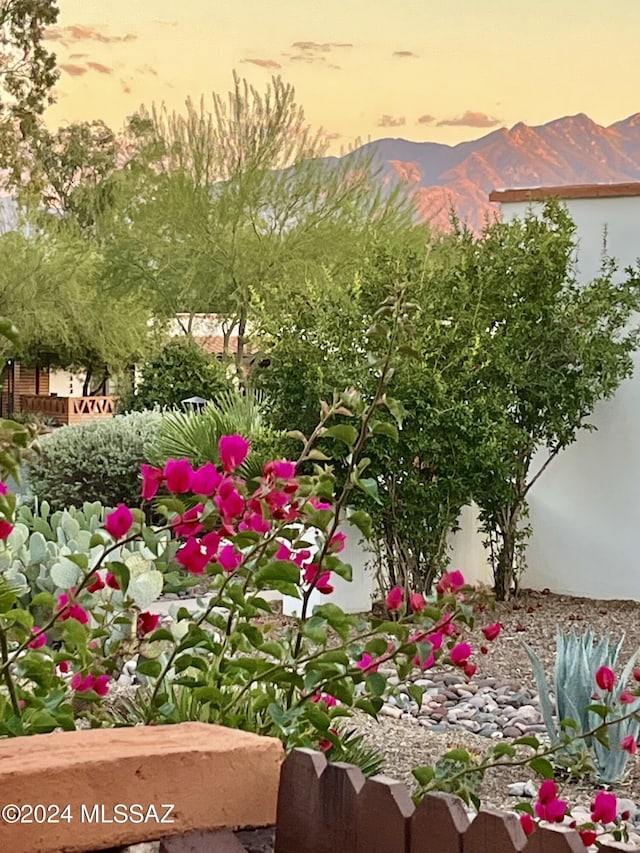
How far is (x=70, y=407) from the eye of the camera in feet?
96.9

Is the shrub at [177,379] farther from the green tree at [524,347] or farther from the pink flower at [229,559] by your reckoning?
the pink flower at [229,559]

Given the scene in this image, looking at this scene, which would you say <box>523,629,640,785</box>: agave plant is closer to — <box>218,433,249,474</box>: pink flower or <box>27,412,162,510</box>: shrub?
<box>218,433,249,474</box>: pink flower

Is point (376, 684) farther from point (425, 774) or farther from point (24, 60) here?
point (24, 60)

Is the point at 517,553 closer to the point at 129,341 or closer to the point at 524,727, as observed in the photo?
the point at 524,727

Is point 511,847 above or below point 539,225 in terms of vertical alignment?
below

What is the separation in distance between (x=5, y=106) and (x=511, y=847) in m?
26.4

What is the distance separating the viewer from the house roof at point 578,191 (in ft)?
30.6

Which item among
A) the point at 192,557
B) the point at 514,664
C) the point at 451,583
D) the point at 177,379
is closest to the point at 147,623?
the point at 192,557

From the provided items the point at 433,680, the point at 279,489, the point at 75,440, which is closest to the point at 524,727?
the point at 433,680

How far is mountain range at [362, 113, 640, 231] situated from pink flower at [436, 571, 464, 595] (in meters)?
26.0

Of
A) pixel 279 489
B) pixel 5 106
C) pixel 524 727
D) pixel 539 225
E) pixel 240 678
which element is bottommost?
pixel 524 727

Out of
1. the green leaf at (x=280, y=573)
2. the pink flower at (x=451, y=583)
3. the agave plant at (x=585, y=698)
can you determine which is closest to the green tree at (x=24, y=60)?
the agave plant at (x=585, y=698)

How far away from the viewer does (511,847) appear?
1.49 metres

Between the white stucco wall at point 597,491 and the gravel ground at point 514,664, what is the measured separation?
23cm
